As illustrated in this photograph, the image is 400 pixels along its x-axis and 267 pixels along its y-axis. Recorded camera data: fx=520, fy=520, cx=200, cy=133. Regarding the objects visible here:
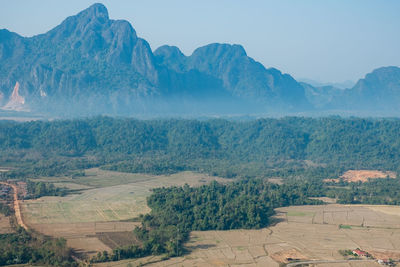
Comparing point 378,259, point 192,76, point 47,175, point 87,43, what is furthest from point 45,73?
point 378,259

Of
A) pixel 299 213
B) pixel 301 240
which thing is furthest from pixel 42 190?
pixel 301 240

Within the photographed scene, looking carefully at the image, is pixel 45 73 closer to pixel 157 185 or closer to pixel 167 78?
pixel 167 78

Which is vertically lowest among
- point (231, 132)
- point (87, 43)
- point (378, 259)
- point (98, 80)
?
point (378, 259)

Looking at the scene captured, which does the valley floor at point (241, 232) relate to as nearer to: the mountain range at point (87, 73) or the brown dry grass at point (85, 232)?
the brown dry grass at point (85, 232)

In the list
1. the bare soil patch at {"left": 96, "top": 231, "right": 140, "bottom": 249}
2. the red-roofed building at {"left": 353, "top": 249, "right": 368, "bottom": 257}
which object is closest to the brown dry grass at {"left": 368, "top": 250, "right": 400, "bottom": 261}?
the red-roofed building at {"left": 353, "top": 249, "right": 368, "bottom": 257}

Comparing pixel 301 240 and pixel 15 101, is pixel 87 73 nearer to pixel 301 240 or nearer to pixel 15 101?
pixel 15 101

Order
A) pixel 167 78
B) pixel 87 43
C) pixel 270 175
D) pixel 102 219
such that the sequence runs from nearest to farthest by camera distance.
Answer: pixel 102 219
pixel 270 175
pixel 87 43
pixel 167 78
